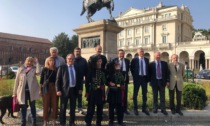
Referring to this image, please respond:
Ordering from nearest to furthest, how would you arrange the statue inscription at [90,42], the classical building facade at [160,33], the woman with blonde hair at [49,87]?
the woman with blonde hair at [49,87]
the statue inscription at [90,42]
the classical building facade at [160,33]

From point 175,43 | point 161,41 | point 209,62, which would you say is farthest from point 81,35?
point 161,41

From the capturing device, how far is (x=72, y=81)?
21.8ft

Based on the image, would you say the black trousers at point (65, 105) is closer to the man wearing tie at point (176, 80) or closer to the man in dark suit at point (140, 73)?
the man in dark suit at point (140, 73)

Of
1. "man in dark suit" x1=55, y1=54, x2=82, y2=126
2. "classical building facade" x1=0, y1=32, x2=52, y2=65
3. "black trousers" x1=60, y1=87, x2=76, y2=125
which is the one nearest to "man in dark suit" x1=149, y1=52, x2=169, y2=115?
"man in dark suit" x1=55, y1=54, x2=82, y2=126

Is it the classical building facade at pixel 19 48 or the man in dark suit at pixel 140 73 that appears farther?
the classical building facade at pixel 19 48

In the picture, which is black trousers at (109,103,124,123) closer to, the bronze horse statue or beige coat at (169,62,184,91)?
beige coat at (169,62,184,91)

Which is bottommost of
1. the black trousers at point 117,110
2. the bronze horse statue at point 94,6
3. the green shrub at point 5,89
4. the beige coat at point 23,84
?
the black trousers at point 117,110

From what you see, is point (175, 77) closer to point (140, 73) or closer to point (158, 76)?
point (158, 76)

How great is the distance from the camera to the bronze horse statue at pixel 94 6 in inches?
548

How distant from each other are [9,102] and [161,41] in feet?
235

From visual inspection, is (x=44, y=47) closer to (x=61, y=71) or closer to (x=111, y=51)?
(x=111, y=51)

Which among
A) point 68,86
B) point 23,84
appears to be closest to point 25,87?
point 23,84

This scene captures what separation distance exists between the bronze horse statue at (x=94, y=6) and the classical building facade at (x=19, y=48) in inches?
3147

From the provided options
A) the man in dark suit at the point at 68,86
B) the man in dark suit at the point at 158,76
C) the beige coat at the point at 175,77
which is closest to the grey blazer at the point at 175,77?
the beige coat at the point at 175,77
